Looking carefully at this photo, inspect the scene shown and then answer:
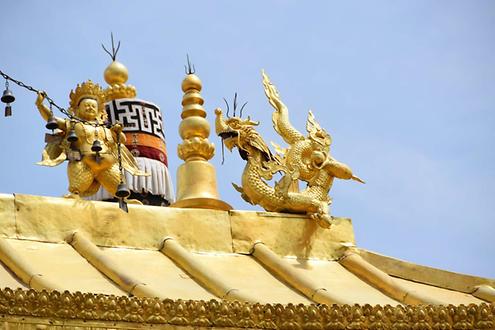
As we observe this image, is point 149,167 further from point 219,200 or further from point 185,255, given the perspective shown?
point 185,255

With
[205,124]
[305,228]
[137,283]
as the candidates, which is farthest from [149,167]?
[137,283]

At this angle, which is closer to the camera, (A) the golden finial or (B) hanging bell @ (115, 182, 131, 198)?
(B) hanging bell @ (115, 182, 131, 198)

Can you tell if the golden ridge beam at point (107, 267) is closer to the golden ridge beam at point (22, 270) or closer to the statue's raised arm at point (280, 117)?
the golden ridge beam at point (22, 270)

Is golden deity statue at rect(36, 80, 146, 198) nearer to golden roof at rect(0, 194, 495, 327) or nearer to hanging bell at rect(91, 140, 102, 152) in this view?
hanging bell at rect(91, 140, 102, 152)

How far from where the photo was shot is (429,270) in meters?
19.8

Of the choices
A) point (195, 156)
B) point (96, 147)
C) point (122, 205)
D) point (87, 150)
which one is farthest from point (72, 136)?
point (195, 156)

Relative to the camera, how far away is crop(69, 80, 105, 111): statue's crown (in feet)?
64.8

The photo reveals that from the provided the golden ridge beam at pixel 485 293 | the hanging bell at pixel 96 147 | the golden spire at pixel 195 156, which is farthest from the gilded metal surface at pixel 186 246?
the golden spire at pixel 195 156

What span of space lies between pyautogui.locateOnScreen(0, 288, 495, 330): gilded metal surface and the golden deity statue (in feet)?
8.62

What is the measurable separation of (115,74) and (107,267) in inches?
410

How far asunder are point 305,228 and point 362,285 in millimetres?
1085

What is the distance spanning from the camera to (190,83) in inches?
851

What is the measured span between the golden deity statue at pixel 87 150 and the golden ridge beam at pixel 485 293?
14.0ft

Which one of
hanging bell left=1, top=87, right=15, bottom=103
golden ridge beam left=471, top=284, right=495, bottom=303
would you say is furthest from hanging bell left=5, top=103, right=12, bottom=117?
golden ridge beam left=471, top=284, right=495, bottom=303
